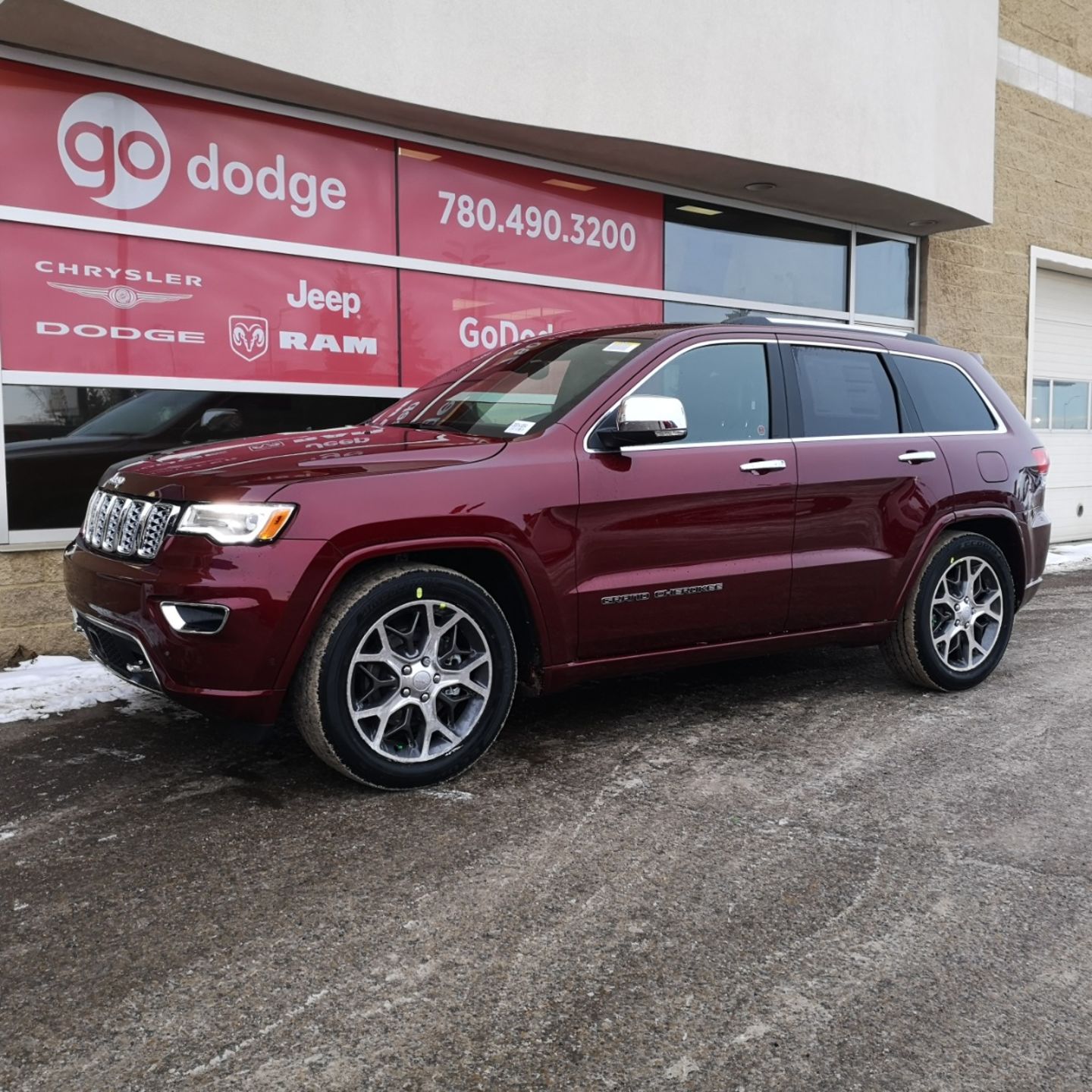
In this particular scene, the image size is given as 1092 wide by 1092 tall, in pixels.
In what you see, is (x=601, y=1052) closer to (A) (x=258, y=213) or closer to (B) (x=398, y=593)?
(B) (x=398, y=593)

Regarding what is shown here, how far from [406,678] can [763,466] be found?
1897 mm

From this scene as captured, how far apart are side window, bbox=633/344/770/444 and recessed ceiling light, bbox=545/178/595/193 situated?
4590mm

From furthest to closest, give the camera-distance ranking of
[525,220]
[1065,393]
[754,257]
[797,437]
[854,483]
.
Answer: [1065,393] → [754,257] → [525,220] → [854,483] → [797,437]

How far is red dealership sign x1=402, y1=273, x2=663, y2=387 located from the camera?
820 cm

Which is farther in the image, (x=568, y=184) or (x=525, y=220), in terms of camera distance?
(x=568, y=184)

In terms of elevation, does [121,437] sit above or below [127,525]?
above

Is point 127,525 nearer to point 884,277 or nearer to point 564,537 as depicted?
point 564,537

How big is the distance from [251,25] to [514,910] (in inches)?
231

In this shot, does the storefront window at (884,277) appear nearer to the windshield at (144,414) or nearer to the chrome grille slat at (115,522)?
the windshield at (144,414)

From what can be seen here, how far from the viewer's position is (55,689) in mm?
5605

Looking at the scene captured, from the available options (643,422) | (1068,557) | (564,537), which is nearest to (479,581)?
(564,537)

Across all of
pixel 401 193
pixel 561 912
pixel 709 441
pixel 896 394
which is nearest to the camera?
pixel 561 912

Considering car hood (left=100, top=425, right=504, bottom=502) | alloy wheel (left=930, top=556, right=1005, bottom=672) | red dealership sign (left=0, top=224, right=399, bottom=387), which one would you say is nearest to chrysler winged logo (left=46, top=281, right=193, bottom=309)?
red dealership sign (left=0, top=224, right=399, bottom=387)

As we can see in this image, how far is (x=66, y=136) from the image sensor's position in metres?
6.56
